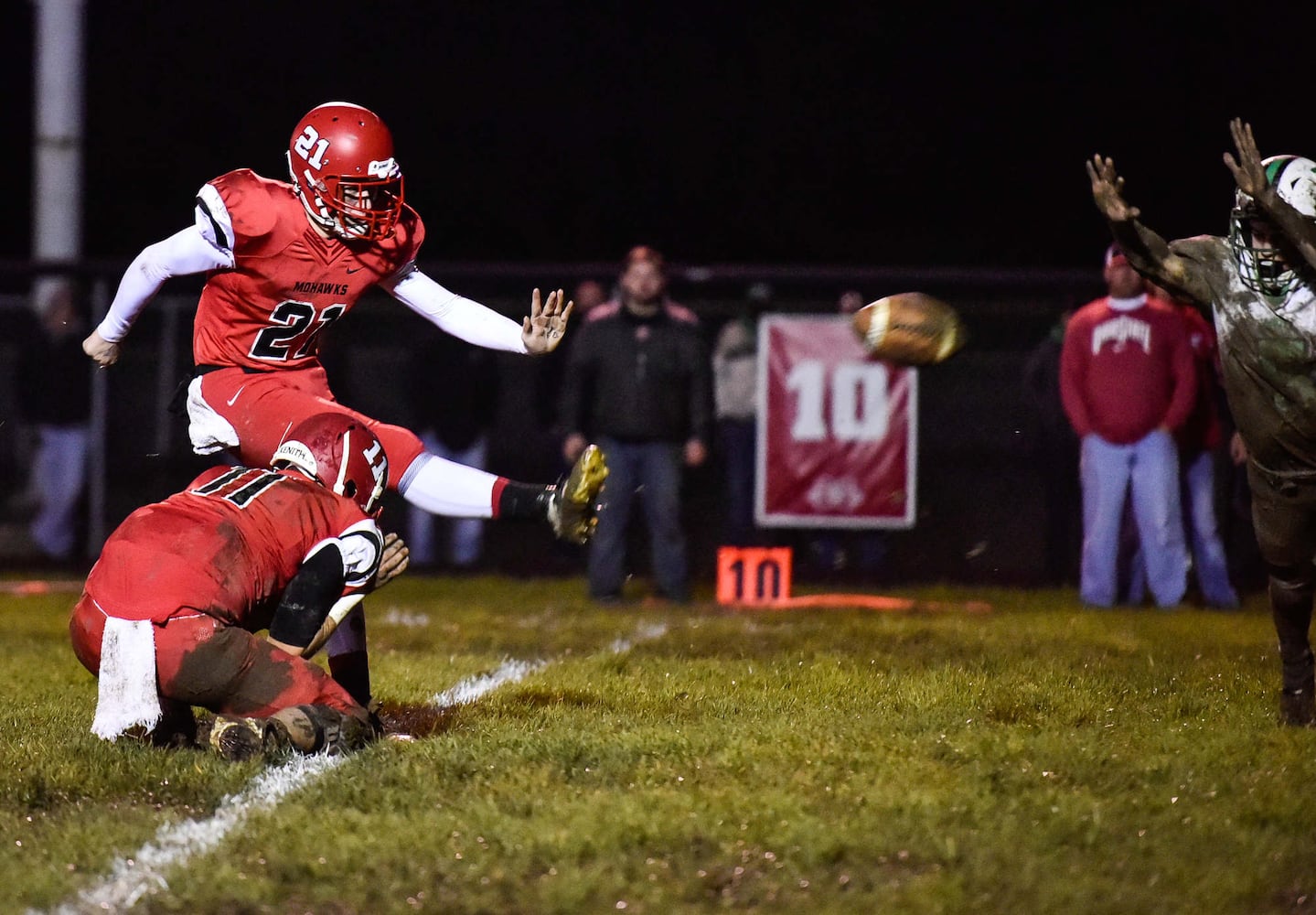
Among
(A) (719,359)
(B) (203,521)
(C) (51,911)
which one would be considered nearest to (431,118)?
(A) (719,359)

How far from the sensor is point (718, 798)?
4309mm

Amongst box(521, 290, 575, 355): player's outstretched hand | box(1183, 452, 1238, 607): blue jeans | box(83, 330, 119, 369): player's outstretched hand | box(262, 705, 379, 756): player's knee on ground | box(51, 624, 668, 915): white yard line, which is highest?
box(521, 290, 575, 355): player's outstretched hand

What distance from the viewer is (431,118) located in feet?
82.6

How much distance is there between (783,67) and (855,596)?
15.2 metres

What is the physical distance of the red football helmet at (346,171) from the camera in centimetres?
566

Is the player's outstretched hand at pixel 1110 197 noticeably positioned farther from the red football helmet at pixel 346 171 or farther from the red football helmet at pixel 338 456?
the red football helmet at pixel 338 456

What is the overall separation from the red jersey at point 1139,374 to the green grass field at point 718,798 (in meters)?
2.94

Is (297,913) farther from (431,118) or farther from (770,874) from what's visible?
(431,118)

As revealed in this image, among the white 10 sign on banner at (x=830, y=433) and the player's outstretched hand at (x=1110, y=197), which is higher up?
the player's outstretched hand at (x=1110, y=197)

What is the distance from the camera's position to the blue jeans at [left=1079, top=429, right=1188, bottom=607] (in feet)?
31.6

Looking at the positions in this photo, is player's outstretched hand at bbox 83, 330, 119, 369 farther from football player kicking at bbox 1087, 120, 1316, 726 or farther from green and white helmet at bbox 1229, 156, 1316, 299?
green and white helmet at bbox 1229, 156, 1316, 299

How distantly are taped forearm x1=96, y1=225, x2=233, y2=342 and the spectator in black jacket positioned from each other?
4422 mm

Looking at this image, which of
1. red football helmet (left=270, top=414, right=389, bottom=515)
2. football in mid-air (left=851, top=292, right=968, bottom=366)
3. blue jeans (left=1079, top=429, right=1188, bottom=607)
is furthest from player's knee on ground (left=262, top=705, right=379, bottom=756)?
blue jeans (left=1079, top=429, right=1188, bottom=607)

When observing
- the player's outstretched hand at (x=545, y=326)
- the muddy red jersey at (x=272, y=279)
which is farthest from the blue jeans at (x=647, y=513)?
the muddy red jersey at (x=272, y=279)
